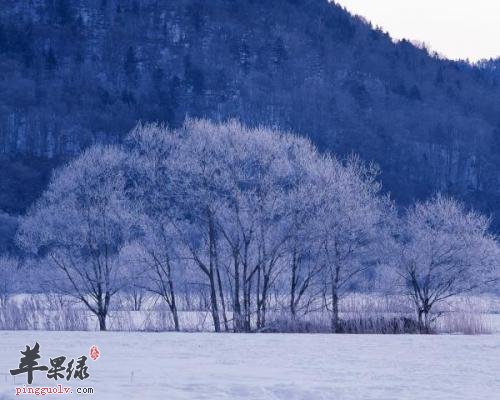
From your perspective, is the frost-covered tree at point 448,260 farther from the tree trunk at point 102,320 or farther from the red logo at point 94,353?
the red logo at point 94,353

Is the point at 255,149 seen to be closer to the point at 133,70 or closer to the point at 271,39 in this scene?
the point at 133,70

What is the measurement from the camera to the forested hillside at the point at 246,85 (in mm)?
130125

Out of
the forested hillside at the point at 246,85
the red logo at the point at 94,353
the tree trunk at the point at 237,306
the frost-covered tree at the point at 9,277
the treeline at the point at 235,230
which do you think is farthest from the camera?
the forested hillside at the point at 246,85

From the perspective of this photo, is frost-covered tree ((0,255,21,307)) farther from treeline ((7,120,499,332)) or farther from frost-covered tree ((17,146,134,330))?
frost-covered tree ((17,146,134,330))

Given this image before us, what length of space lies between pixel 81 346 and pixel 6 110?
123962mm

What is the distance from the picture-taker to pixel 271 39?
170 metres

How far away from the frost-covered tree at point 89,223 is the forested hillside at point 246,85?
237ft

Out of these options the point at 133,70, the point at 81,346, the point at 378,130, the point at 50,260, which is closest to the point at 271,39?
the point at 133,70

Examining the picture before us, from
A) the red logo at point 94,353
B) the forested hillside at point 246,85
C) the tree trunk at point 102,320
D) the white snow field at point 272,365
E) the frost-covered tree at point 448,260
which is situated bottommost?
the white snow field at point 272,365

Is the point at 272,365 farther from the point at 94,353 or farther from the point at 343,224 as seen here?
the point at 343,224

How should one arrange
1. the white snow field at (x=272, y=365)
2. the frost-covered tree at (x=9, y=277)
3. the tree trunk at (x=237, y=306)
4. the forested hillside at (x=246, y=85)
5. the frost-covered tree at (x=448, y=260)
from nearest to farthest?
1. the white snow field at (x=272, y=365)
2. the tree trunk at (x=237, y=306)
3. the frost-covered tree at (x=448, y=260)
4. the frost-covered tree at (x=9, y=277)
5. the forested hillside at (x=246, y=85)

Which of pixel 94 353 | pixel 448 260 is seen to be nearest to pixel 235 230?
pixel 448 260

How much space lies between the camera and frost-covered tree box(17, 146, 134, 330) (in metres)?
35.7

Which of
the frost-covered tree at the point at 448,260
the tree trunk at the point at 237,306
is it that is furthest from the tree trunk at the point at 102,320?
the frost-covered tree at the point at 448,260
